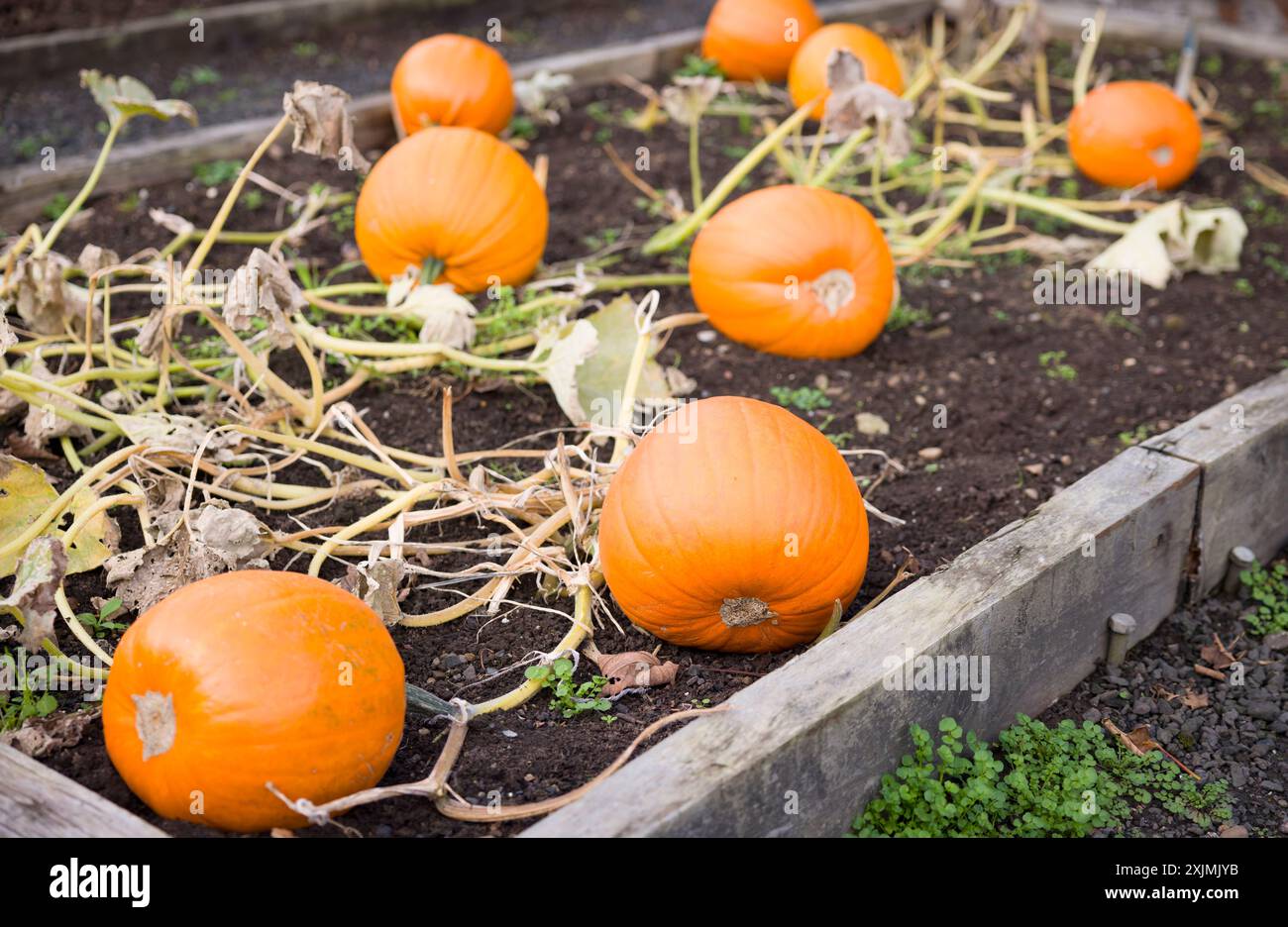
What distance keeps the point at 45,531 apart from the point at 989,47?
187 inches

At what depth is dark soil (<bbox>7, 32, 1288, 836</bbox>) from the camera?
221 centimetres

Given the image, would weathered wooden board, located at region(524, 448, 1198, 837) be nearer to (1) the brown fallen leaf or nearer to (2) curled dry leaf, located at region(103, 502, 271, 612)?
(1) the brown fallen leaf

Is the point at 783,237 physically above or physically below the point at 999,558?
above

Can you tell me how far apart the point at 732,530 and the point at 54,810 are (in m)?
1.11

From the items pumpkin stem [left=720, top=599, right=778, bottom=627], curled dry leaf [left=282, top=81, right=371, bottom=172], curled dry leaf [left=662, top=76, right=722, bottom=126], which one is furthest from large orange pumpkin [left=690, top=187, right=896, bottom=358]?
pumpkin stem [left=720, top=599, right=778, bottom=627]

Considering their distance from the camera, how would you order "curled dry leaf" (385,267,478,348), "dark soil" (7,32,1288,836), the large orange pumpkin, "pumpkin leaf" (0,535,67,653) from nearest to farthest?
"pumpkin leaf" (0,535,67,653) < "dark soil" (7,32,1288,836) < "curled dry leaf" (385,267,478,348) < the large orange pumpkin

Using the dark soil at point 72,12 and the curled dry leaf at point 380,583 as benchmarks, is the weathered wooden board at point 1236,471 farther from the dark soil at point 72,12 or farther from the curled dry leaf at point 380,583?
the dark soil at point 72,12

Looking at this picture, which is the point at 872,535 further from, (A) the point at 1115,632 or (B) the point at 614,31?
(B) the point at 614,31

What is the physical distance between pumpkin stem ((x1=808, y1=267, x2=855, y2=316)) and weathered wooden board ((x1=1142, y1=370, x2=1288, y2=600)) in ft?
2.89

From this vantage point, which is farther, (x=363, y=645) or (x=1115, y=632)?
(x=1115, y=632)

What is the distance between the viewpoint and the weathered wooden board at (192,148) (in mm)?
4145

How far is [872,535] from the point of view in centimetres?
281
